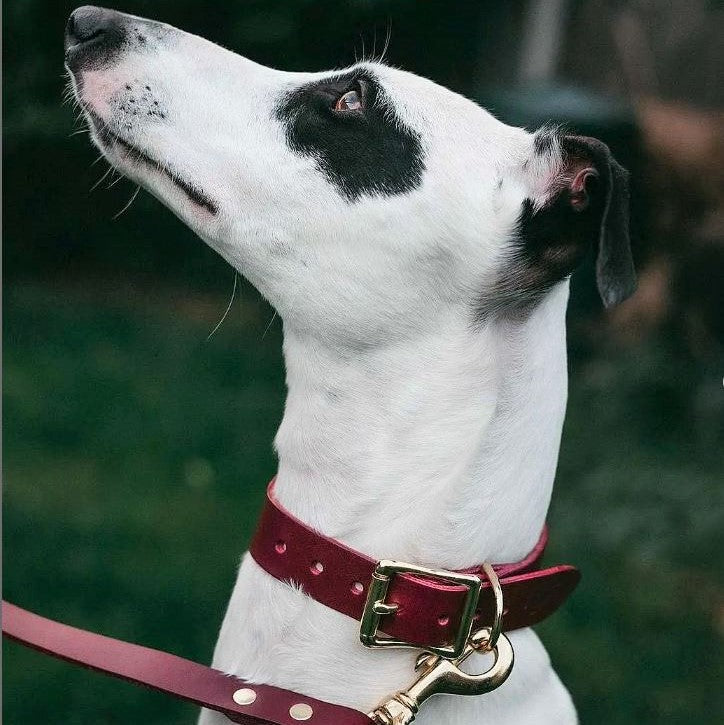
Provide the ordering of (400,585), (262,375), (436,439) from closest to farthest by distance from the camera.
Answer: (400,585) < (436,439) < (262,375)

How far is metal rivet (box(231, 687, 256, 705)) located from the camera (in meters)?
1.84

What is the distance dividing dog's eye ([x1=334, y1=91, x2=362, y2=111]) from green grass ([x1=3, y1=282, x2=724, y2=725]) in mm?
2027

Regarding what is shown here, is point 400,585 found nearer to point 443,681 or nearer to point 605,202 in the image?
point 443,681

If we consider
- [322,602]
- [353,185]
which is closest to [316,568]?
[322,602]

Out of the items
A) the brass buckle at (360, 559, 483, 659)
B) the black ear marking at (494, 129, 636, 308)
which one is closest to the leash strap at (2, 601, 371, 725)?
the brass buckle at (360, 559, 483, 659)

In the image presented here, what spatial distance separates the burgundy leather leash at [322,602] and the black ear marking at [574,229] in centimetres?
47

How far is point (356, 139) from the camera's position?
1969mm

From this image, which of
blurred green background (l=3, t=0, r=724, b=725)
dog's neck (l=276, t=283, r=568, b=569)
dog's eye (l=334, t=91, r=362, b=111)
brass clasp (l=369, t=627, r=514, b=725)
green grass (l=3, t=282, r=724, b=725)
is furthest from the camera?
blurred green background (l=3, t=0, r=724, b=725)

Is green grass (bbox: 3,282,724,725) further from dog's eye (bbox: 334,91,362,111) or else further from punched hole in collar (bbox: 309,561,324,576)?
dog's eye (bbox: 334,91,362,111)

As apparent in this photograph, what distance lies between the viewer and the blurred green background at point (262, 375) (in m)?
3.75

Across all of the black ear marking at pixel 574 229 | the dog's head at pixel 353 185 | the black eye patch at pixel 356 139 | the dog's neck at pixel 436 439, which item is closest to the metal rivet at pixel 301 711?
the dog's neck at pixel 436 439

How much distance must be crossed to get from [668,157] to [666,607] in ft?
6.42

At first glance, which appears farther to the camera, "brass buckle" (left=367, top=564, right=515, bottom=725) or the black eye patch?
the black eye patch

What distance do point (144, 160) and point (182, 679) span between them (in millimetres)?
867
